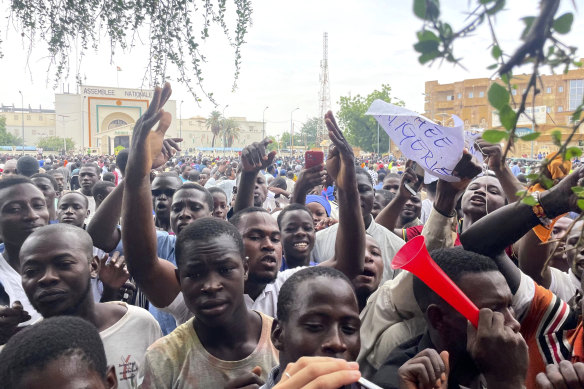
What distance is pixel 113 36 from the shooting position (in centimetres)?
318

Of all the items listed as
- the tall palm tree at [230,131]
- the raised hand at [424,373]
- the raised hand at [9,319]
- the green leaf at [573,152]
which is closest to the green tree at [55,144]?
the tall palm tree at [230,131]

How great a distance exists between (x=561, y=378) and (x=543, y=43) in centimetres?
123

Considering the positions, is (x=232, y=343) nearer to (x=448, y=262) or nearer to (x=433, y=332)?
(x=433, y=332)

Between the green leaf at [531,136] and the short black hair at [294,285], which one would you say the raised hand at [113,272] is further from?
the green leaf at [531,136]

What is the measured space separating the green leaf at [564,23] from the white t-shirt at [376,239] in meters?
2.91

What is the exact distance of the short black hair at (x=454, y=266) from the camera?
2125mm

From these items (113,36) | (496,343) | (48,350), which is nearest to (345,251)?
(496,343)

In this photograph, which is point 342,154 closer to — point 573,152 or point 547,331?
point 547,331

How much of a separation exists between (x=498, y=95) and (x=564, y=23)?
172 millimetres

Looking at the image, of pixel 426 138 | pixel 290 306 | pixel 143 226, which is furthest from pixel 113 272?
pixel 426 138

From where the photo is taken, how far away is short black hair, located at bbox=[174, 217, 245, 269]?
244 cm

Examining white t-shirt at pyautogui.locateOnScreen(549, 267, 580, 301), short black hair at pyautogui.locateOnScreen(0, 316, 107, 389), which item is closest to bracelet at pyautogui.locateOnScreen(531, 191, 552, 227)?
white t-shirt at pyautogui.locateOnScreen(549, 267, 580, 301)

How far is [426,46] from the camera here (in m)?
0.97

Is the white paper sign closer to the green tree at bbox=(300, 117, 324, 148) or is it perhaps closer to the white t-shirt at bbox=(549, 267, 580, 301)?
the white t-shirt at bbox=(549, 267, 580, 301)
